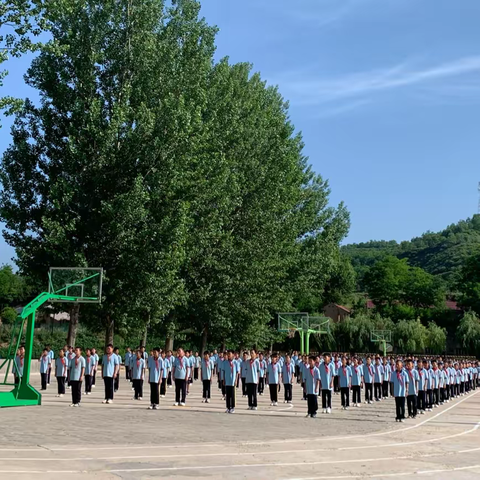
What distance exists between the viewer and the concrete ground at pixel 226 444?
10516 millimetres

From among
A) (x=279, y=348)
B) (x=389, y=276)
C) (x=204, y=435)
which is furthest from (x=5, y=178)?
(x=389, y=276)

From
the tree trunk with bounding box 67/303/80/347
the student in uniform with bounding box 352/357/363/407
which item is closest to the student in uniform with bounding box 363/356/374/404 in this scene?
the student in uniform with bounding box 352/357/363/407

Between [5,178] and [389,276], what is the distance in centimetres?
7180

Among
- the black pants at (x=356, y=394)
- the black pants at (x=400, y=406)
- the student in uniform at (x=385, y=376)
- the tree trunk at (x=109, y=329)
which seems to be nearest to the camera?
the black pants at (x=400, y=406)

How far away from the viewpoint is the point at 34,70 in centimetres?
2977

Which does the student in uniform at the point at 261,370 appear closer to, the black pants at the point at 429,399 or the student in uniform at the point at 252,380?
the student in uniform at the point at 252,380

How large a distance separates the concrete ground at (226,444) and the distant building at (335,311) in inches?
2675

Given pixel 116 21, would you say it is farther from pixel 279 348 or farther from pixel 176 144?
pixel 279 348

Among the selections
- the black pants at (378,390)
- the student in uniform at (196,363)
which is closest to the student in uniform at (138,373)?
the black pants at (378,390)

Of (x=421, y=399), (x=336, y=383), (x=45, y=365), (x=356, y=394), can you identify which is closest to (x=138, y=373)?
(x=45, y=365)

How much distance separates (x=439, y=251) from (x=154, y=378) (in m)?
134

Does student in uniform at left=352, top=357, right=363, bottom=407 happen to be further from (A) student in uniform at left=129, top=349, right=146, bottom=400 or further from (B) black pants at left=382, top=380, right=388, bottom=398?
(A) student in uniform at left=129, top=349, right=146, bottom=400

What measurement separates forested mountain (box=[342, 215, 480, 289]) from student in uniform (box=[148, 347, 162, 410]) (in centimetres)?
10531

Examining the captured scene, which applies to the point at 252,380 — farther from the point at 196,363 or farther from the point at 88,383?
the point at 196,363
